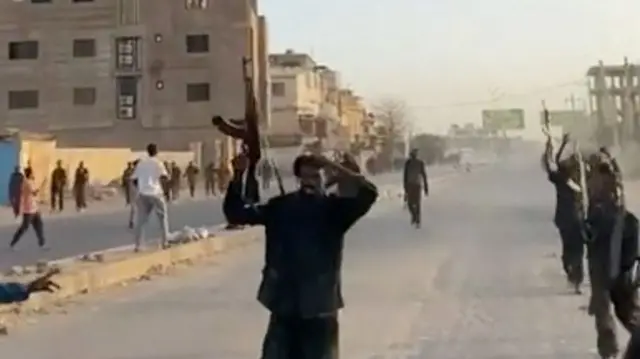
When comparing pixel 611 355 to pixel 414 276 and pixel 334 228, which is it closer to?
pixel 334 228

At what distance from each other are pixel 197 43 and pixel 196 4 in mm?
2246

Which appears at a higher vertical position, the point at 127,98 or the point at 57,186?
the point at 127,98

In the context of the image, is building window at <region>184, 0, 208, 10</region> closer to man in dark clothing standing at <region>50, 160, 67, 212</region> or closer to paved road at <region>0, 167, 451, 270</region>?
paved road at <region>0, 167, 451, 270</region>

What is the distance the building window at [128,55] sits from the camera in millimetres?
67438

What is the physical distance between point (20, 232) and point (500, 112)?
3962 inches

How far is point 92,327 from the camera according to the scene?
10.2 m

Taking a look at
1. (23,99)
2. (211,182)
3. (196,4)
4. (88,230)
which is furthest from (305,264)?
(23,99)

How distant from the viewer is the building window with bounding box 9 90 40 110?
6750 centimetres

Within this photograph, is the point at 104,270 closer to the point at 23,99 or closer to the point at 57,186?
the point at 57,186

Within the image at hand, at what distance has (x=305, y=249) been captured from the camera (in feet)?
17.2

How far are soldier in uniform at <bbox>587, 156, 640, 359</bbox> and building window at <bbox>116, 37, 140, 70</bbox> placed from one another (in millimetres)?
61042

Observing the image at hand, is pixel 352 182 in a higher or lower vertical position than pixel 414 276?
higher

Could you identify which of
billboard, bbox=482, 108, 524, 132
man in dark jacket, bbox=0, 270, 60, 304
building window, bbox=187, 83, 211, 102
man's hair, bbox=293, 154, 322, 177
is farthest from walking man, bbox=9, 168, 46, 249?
billboard, bbox=482, 108, 524, 132

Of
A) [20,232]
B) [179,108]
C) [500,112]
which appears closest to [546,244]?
[20,232]
